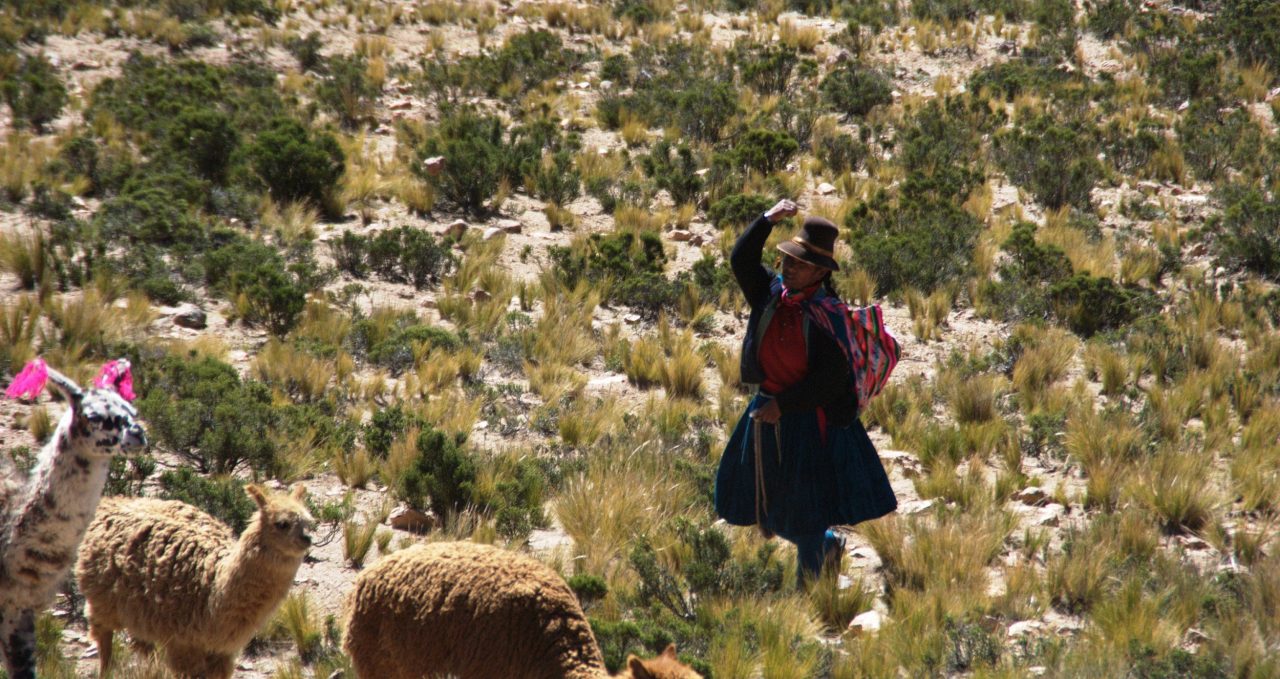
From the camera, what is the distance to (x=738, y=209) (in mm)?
13188

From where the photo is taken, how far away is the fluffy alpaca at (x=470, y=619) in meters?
3.70

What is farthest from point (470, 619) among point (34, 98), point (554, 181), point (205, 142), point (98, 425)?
point (34, 98)

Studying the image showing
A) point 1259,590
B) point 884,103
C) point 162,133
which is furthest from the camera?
point 884,103

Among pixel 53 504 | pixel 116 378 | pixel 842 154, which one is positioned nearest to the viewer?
pixel 53 504

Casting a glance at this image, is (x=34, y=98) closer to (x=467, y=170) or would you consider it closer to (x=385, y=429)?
(x=467, y=170)

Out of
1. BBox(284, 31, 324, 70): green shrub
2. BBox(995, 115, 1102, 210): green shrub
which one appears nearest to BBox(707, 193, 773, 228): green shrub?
BBox(995, 115, 1102, 210): green shrub

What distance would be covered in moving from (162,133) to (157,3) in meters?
6.95

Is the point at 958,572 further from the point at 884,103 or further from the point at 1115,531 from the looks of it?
the point at 884,103

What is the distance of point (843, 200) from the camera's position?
14.3m

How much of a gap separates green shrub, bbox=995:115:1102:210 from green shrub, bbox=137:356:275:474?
34.6ft

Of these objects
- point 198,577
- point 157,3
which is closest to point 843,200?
point 198,577

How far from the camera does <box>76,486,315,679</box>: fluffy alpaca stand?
4312 mm

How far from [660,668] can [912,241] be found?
30.8 ft

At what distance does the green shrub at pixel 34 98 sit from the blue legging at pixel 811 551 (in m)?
11.8
